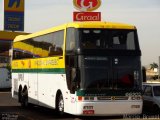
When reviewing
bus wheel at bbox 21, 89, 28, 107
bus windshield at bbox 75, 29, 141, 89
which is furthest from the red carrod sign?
bus windshield at bbox 75, 29, 141, 89

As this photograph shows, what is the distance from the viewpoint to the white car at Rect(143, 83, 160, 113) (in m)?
19.2

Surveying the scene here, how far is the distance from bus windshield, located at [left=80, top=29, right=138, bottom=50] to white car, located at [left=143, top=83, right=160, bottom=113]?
10.8 ft

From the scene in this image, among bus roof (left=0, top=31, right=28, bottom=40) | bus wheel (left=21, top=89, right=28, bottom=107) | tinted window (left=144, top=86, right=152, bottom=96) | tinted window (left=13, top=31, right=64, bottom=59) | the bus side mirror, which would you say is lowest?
bus wheel (left=21, top=89, right=28, bottom=107)

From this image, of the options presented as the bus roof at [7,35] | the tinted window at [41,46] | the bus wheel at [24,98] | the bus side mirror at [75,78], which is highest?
the bus roof at [7,35]

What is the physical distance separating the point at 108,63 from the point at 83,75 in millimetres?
972

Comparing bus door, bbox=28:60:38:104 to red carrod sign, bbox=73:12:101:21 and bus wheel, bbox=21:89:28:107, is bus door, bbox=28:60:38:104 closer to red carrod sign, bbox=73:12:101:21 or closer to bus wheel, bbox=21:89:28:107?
bus wheel, bbox=21:89:28:107

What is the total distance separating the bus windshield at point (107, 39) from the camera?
16.6 metres

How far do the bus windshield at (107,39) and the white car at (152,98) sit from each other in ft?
10.8

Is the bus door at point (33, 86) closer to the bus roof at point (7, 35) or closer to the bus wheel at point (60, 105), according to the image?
the bus wheel at point (60, 105)

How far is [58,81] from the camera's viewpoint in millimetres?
17984

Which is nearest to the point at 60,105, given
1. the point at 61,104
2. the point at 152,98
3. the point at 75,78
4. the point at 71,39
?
the point at 61,104

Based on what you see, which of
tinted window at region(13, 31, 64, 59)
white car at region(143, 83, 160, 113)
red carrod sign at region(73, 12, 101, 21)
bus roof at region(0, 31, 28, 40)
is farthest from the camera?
bus roof at region(0, 31, 28, 40)

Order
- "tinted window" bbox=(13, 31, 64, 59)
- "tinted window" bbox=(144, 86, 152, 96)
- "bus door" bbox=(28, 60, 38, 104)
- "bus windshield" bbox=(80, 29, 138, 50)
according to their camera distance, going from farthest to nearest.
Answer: "bus door" bbox=(28, 60, 38, 104) → "tinted window" bbox=(144, 86, 152, 96) → "tinted window" bbox=(13, 31, 64, 59) → "bus windshield" bbox=(80, 29, 138, 50)

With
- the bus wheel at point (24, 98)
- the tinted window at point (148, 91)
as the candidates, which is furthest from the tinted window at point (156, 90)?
the bus wheel at point (24, 98)
